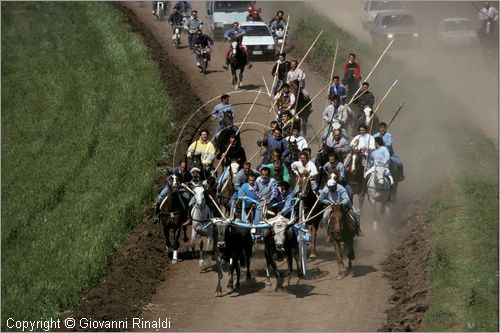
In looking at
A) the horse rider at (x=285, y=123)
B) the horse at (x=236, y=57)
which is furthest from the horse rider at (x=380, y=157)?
the horse at (x=236, y=57)

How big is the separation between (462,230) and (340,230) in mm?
3515

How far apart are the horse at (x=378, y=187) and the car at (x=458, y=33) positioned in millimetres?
27869

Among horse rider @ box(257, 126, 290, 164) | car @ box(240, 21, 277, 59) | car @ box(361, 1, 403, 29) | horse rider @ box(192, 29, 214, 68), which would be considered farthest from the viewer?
car @ box(361, 1, 403, 29)

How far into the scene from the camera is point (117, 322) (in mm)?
24484

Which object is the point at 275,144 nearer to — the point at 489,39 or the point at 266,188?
the point at 266,188

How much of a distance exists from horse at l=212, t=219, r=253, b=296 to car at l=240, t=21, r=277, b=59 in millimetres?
24970

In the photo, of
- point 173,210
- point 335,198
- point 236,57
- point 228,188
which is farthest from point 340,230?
point 236,57

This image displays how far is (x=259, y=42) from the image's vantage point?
4991 cm

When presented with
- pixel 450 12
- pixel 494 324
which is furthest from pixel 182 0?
pixel 494 324

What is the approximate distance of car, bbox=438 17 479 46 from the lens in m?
56.4

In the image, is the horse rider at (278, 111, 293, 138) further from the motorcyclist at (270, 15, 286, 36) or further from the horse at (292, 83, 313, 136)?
the motorcyclist at (270, 15, 286, 36)

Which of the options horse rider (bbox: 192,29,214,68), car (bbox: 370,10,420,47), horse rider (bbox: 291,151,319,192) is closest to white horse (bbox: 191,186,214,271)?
horse rider (bbox: 291,151,319,192)

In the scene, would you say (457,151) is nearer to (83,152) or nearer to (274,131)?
(274,131)

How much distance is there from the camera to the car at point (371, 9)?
63406 millimetres
